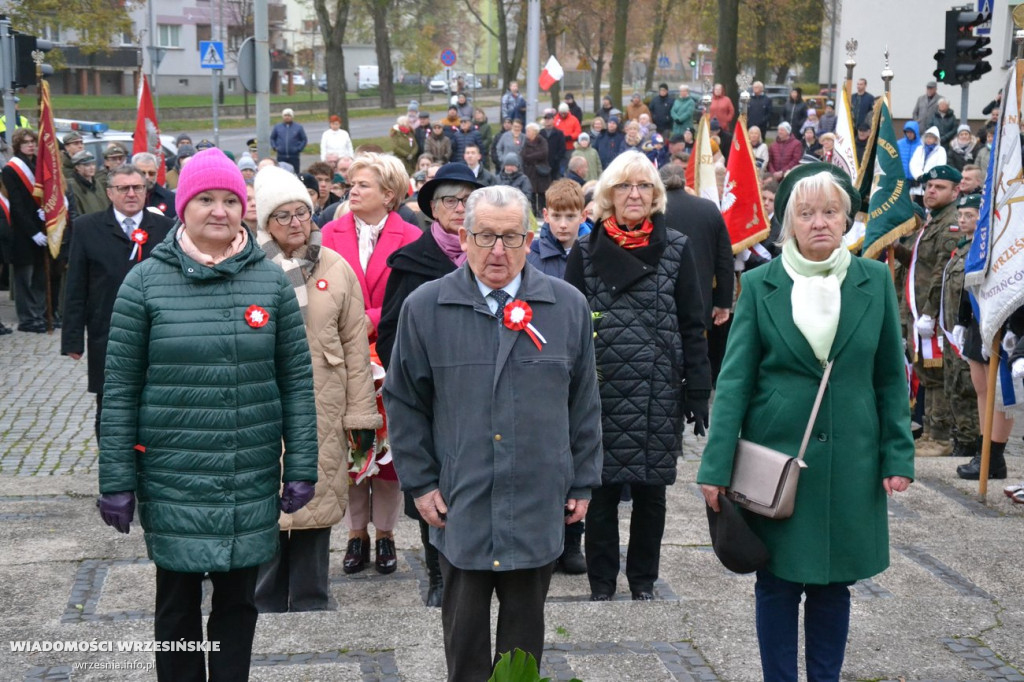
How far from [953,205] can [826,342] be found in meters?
5.39

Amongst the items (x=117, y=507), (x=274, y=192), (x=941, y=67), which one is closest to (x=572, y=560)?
(x=274, y=192)

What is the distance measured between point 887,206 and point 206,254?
22.9 ft

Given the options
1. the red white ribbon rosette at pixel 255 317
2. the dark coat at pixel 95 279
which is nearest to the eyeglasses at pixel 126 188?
the dark coat at pixel 95 279

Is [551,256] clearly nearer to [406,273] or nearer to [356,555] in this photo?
[406,273]

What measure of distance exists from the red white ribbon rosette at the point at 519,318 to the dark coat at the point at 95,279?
3.81 m

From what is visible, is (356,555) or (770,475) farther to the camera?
(356,555)

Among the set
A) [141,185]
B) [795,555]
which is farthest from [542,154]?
[795,555]

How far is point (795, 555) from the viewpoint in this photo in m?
4.23

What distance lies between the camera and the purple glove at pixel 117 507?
13.2ft

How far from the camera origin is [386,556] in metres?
6.46

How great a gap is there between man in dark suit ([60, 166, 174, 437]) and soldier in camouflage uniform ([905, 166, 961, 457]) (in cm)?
529

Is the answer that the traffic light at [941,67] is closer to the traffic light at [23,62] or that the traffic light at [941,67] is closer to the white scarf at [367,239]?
the traffic light at [23,62]

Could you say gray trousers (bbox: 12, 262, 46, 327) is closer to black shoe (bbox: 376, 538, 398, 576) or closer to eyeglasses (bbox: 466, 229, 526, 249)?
black shoe (bbox: 376, 538, 398, 576)

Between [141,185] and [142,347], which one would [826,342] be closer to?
[142,347]
